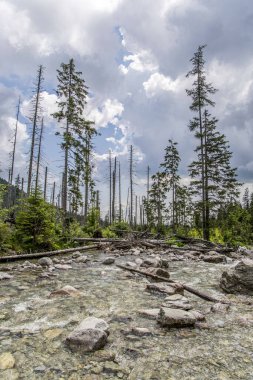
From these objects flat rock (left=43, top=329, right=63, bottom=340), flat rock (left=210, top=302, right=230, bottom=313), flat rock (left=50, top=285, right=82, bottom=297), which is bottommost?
flat rock (left=43, top=329, right=63, bottom=340)

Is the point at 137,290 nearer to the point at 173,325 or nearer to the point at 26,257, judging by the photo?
the point at 173,325

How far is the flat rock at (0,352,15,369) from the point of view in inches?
106

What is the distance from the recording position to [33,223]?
36.9 ft

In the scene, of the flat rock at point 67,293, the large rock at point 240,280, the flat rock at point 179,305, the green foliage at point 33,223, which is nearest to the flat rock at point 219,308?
the flat rock at point 179,305

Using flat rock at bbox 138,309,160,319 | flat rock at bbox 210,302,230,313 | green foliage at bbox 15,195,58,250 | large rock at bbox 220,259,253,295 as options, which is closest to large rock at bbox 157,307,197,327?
flat rock at bbox 138,309,160,319

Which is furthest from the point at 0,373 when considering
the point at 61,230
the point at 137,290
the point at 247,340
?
the point at 61,230

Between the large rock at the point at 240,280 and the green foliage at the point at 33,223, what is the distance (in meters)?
7.83

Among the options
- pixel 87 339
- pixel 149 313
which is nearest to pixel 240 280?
pixel 149 313

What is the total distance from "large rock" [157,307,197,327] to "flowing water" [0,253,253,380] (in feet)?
0.28

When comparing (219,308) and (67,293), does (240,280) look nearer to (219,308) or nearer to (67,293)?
(219,308)

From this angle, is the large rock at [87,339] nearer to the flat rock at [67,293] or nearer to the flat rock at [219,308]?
the flat rock at [67,293]

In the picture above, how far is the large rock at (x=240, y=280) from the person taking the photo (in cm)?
569

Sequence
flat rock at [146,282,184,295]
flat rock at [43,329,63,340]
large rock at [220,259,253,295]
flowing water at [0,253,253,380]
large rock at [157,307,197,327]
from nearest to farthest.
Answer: flowing water at [0,253,253,380]
flat rock at [43,329,63,340]
large rock at [157,307,197,327]
flat rock at [146,282,184,295]
large rock at [220,259,253,295]

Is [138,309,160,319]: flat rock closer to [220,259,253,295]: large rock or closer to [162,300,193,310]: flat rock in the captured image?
[162,300,193,310]: flat rock
